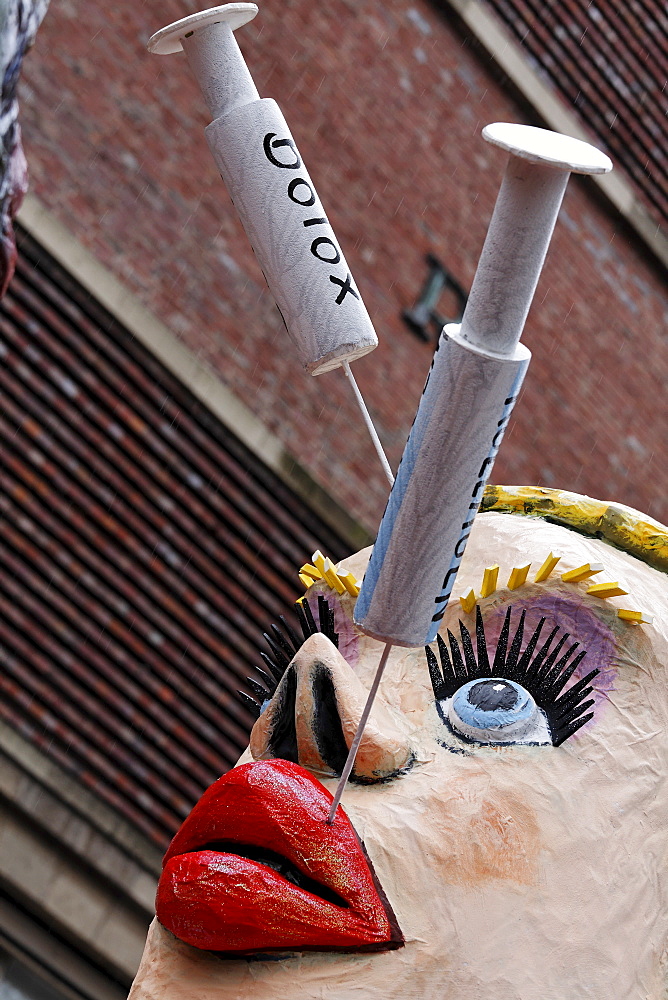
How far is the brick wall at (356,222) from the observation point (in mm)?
6898

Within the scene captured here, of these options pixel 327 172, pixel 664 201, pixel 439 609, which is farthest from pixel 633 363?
pixel 439 609

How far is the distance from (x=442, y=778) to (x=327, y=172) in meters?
5.90

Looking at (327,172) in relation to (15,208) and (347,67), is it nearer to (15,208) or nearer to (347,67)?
(347,67)

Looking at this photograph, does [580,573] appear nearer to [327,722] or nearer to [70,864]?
[327,722]

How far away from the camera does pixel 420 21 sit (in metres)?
8.11

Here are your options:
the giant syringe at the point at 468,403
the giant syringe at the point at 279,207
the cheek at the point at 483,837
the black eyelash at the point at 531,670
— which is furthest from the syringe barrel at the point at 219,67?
the cheek at the point at 483,837

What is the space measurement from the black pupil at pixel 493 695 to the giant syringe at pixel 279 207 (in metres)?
0.49

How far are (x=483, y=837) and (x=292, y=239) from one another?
1057mm

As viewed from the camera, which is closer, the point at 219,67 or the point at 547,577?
the point at 219,67

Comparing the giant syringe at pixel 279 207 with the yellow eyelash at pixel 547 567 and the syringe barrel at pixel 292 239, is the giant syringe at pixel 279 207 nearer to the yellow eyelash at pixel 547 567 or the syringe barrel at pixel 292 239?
the syringe barrel at pixel 292 239

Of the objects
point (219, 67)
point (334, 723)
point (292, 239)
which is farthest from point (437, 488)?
point (219, 67)

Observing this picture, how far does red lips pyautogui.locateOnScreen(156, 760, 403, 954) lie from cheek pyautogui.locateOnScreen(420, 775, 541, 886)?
0.45 feet

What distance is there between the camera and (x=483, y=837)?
2.20m

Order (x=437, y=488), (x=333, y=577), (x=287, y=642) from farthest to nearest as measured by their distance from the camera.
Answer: (x=287, y=642)
(x=333, y=577)
(x=437, y=488)
